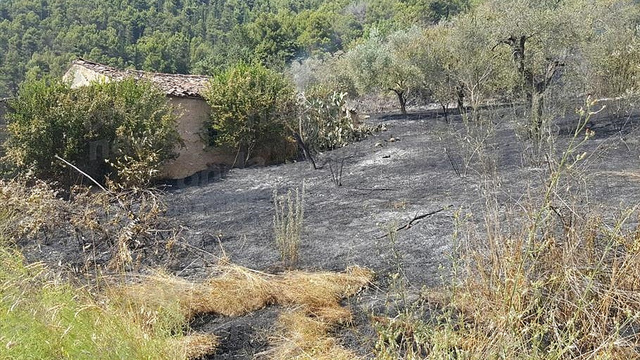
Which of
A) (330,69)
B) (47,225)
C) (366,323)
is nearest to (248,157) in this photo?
(47,225)

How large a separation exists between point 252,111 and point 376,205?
24.7 ft

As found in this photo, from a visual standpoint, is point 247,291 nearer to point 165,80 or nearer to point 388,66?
point 165,80

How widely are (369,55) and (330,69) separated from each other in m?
7.98

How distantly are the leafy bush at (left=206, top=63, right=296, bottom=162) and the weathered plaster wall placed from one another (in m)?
0.43

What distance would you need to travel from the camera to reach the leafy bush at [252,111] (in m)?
14.5

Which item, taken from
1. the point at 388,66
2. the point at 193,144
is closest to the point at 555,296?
the point at 193,144

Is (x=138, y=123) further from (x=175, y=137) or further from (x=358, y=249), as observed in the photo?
(x=358, y=249)

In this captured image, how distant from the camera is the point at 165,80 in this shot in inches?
631

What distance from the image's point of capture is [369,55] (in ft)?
78.2

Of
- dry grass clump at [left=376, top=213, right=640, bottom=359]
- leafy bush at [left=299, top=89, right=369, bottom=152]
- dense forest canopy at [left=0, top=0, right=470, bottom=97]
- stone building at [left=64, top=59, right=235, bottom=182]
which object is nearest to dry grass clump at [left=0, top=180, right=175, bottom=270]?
dry grass clump at [left=376, top=213, right=640, bottom=359]

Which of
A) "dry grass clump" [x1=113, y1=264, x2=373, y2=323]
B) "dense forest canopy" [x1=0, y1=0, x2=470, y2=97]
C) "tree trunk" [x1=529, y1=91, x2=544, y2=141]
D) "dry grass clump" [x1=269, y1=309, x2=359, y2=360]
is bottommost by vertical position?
"dry grass clump" [x1=269, y1=309, x2=359, y2=360]

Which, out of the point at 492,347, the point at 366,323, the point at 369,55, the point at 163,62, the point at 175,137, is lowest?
the point at 366,323

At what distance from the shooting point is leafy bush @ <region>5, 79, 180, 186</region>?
1163 cm

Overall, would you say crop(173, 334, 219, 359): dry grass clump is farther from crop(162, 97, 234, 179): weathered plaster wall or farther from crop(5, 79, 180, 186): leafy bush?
crop(162, 97, 234, 179): weathered plaster wall
